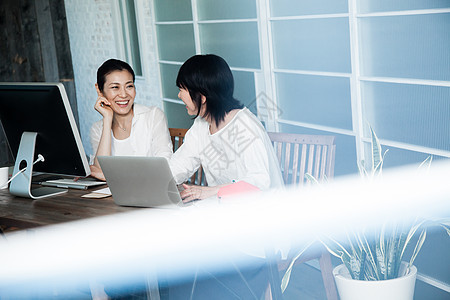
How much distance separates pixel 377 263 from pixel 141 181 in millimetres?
873

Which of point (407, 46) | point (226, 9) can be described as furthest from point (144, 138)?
point (407, 46)

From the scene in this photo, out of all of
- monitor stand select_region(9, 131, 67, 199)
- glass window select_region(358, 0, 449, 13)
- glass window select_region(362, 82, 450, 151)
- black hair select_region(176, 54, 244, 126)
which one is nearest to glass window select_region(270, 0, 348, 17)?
glass window select_region(358, 0, 449, 13)

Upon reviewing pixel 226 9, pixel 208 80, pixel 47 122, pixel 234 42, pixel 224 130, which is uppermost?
pixel 226 9

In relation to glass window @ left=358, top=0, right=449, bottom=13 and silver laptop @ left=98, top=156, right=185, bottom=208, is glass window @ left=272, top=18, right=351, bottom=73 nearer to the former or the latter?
glass window @ left=358, top=0, right=449, bottom=13

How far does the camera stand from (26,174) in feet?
8.75

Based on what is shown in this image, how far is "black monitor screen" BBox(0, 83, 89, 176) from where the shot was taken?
2475 mm

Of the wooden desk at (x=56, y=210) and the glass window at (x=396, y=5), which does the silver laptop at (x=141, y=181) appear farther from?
the glass window at (x=396, y=5)

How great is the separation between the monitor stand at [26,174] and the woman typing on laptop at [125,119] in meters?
0.40

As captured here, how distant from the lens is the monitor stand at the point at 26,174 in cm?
264

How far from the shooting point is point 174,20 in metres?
4.82

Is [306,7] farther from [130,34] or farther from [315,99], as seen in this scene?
[130,34]

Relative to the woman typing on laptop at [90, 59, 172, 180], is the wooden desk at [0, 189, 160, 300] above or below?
below

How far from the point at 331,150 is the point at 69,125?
1.09 m

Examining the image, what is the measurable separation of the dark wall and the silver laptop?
162 inches
